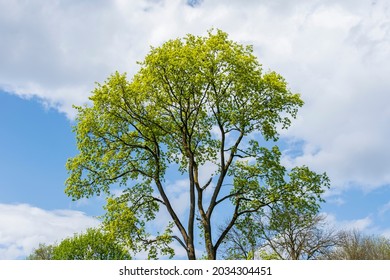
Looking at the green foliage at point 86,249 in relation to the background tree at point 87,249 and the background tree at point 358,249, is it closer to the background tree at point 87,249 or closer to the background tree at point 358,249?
the background tree at point 87,249

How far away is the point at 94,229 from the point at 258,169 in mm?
34872

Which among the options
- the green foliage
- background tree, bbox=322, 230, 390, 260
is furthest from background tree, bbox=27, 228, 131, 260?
A: background tree, bbox=322, 230, 390, 260

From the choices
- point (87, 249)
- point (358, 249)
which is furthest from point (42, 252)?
point (358, 249)

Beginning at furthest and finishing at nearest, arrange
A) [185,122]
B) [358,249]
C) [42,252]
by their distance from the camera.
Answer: [42,252], [358,249], [185,122]

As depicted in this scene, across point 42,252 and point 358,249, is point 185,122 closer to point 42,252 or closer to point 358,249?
point 358,249

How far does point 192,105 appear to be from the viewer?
29.9 metres

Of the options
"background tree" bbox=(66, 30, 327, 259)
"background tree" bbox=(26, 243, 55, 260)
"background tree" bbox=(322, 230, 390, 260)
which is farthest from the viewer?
"background tree" bbox=(26, 243, 55, 260)

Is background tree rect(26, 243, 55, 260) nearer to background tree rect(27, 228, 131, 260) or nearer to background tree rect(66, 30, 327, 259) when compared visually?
background tree rect(27, 228, 131, 260)

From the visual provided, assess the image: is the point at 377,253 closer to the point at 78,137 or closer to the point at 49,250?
the point at 78,137

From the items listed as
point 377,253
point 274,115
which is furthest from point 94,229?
point 274,115

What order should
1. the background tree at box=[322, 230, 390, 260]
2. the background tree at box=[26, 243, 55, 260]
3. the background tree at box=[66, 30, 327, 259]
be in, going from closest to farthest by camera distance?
1. the background tree at box=[66, 30, 327, 259]
2. the background tree at box=[322, 230, 390, 260]
3. the background tree at box=[26, 243, 55, 260]
